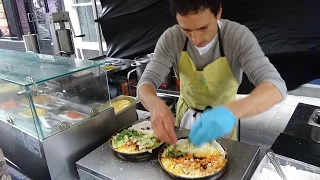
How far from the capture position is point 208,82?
51.3 inches

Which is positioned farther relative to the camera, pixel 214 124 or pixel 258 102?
pixel 258 102

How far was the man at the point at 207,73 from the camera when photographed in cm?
85

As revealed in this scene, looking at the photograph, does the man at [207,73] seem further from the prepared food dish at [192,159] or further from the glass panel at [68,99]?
the glass panel at [68,99]

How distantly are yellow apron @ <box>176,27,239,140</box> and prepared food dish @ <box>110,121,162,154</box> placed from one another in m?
0.34

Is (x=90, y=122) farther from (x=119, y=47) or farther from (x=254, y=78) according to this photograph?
(x=119, y=47)

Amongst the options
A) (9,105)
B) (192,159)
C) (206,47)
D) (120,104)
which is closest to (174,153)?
(192,159)

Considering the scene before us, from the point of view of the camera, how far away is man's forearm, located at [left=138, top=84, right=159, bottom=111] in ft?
3.52

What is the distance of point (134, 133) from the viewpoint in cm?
117

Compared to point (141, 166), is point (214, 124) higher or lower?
higher

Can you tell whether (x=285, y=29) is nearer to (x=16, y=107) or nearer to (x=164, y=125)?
(x=164, y=125)

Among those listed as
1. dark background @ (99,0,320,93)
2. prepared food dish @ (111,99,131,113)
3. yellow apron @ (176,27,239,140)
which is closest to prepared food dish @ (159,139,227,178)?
yellow apron @ (176,27,239,140)

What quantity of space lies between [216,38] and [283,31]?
109cm

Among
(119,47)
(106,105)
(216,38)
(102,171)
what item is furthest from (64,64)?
(119,47)

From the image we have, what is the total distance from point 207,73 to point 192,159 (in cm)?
48
